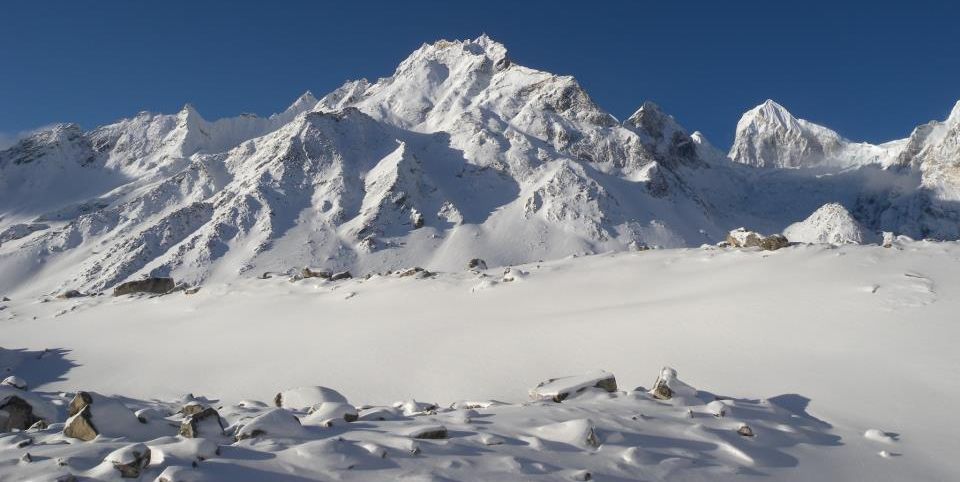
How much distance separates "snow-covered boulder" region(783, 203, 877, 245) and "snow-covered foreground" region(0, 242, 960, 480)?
345 feet

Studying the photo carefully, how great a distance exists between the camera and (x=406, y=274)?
2883cm

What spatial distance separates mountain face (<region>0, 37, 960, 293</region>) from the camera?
4011 inches

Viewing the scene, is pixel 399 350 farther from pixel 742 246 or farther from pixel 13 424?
pixel 742 246

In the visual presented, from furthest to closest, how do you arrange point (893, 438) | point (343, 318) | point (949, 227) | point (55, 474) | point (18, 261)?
1. point (949, 227)
2. point (18, 261)
3. point (343, 318)
4. point (893, 438)
5. point (55, 474)

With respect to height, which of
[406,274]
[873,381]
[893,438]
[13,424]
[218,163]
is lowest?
[13,424]

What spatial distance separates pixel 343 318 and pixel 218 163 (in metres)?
123

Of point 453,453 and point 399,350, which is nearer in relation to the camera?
point 453,453

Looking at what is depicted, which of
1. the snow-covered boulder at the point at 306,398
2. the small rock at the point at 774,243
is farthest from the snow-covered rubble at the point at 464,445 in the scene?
the small rock at the point at 774,243

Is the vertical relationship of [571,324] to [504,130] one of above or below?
below

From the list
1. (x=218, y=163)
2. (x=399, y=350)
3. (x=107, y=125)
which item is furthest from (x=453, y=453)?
(x=107, y=125)

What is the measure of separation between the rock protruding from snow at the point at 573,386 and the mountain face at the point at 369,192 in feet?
276

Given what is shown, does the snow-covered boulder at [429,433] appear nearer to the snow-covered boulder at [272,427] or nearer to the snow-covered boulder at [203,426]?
the snow-covered boulder at [272,427]

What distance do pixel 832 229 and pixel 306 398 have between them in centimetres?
12598

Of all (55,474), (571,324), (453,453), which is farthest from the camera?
(571,324)
